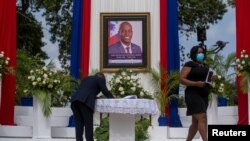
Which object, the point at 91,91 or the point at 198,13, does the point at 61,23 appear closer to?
the point at 198,13

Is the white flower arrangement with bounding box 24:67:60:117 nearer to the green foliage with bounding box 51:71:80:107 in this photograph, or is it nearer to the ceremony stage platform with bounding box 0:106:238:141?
the green foliage with bounding box 51:71:80:107

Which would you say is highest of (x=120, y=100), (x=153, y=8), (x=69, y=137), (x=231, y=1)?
(x=231, y=1)

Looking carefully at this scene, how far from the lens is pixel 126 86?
8.50 metres

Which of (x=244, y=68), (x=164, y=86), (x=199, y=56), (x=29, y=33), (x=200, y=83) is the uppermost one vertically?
(x=29, y=33)

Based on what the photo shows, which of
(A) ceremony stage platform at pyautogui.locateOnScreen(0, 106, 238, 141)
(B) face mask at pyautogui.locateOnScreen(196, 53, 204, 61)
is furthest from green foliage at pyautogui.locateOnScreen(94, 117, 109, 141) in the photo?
(B) face mask at pyautogui.locateOnScreen(196, 53, 204, 61)

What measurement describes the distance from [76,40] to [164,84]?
1.79 m

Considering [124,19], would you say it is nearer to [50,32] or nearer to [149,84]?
[149,84]

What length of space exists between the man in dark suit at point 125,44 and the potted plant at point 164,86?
60 centimetres

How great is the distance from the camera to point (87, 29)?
29.6 feet

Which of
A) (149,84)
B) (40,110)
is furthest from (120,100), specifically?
(149,84)

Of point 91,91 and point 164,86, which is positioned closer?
point 91,91

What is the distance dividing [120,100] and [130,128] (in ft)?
1.47

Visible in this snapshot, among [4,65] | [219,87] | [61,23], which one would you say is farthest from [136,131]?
[61,23]

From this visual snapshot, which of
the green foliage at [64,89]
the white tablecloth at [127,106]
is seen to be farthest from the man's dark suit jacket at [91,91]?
the green foliage at [64,89]
